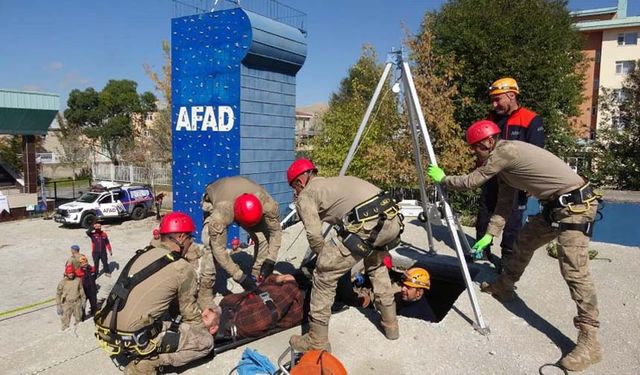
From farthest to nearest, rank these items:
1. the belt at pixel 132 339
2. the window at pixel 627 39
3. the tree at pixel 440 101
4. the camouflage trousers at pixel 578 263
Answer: the window at pixel 627 39 < the tree at pixel 440 101 < the camouflage trousers at pixel 578 263 < the belt at pixel 132 339

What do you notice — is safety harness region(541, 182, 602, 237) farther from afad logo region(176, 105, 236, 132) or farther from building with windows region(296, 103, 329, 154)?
building with windows region(296, 103, 329, 154)

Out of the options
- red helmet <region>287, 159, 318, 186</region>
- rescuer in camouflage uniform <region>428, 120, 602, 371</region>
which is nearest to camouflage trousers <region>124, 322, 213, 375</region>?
red helmet <region>287, 159, 318, 186</region>

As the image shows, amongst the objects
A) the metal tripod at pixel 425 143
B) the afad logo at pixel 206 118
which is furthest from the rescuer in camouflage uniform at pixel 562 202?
the afad logo at pixel 206 118

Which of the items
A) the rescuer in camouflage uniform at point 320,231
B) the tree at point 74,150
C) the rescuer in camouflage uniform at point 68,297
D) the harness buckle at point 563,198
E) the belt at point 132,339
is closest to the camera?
the belt at point 132,339

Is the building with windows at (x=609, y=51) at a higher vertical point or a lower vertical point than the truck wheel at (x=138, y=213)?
higher

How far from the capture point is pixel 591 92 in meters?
36.0

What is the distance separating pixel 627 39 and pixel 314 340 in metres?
39.9

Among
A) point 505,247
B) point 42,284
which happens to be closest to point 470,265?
point 505,247

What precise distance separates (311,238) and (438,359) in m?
1.65

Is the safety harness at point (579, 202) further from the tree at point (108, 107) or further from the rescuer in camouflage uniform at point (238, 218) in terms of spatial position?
the tree at point (108, 107)

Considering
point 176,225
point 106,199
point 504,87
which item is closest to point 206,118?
point 176,225

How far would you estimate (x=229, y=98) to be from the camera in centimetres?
1040

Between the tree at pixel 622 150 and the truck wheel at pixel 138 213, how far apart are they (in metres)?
20.3

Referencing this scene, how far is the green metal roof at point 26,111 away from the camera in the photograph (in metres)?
19.0
